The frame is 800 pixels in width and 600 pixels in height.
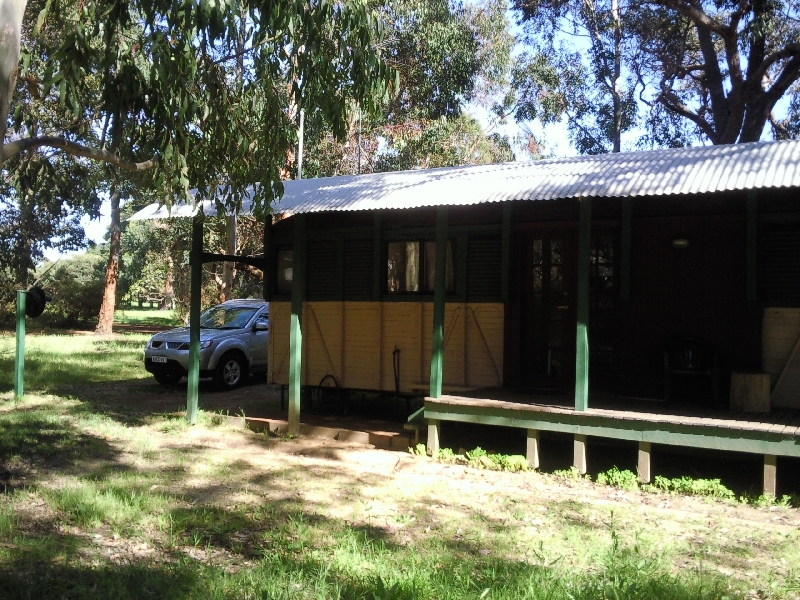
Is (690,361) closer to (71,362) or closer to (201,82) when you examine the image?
(201,82)

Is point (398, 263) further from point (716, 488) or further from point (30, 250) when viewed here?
point (30, 250)

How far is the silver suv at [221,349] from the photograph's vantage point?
44.3 ft

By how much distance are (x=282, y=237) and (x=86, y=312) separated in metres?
22.7

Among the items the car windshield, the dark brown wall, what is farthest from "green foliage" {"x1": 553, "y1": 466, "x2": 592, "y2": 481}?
the car windshield

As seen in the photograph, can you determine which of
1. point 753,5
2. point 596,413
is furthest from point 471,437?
point 753,5

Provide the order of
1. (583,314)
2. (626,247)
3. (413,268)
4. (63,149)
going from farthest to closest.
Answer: (413,268)
(626,247)
(583,314)
(63,149)

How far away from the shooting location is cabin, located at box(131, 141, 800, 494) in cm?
733

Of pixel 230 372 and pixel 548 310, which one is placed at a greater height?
pixel 548 310

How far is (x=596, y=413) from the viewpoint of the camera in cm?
732

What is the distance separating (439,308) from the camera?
27.2 ft

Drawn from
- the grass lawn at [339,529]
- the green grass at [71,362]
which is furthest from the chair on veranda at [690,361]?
the green grass at [71,362]

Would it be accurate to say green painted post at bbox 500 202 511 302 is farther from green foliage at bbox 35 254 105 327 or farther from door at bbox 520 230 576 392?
green foliage at bbox 35 254 105 327

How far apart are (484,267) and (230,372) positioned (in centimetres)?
630

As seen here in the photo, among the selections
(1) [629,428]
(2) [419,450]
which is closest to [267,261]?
(2) [419,450]
